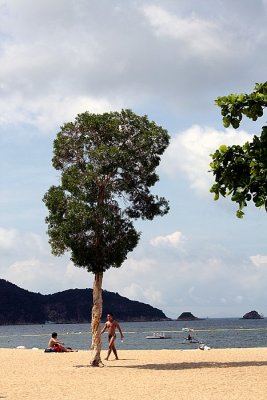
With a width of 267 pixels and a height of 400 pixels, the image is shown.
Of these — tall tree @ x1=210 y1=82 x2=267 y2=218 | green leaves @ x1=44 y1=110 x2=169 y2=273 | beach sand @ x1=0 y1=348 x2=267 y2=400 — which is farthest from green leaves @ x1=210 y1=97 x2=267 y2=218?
green leaves @ x1=44 y1=110 x2=169 y2=273

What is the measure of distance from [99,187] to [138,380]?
31.7 feet

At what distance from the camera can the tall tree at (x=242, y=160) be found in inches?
472

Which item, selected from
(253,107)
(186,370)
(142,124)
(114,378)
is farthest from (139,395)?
(142,124)

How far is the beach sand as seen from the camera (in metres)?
18.5

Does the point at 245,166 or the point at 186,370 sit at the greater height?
the point at 245,166

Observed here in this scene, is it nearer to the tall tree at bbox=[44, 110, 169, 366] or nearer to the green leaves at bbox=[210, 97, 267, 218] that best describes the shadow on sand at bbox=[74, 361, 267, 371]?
the tall tree at bbox=[44, 110, 169, 366]

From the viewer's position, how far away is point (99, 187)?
29250 mm

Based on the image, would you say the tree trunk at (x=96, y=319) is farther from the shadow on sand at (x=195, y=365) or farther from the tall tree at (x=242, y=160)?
the tall tree at (x=242, y=160)

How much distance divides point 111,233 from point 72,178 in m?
2.97

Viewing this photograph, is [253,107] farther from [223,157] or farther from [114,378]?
[114,378]

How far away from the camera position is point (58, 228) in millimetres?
29344

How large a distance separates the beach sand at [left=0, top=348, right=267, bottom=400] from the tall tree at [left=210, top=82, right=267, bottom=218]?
756 cm

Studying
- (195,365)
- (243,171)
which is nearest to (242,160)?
(243,171)

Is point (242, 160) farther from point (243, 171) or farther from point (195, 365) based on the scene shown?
point (195, 365)
